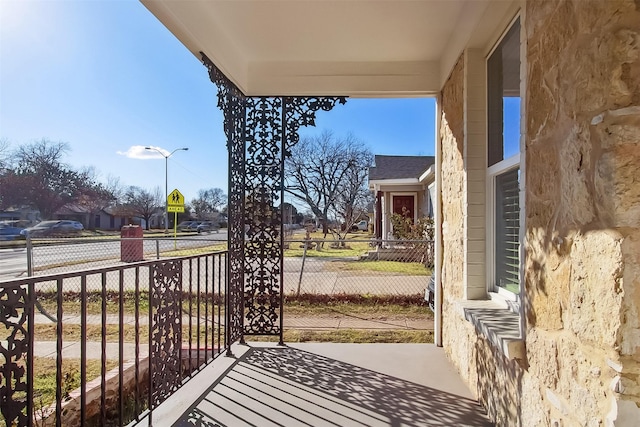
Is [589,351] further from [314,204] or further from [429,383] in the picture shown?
[314,204]

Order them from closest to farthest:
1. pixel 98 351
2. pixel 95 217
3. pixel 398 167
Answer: pixel 98 351, pixel 95 217, pixel 398 167

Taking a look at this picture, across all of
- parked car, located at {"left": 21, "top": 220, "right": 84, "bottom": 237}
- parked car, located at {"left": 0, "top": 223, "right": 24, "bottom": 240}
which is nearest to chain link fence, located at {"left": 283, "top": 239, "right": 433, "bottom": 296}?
parked car, located at {"left": 0, "top": 223, "right": 24, "bottom": 240}

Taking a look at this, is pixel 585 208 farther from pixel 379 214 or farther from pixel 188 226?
pixel 188 226

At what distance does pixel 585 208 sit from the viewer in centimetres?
120

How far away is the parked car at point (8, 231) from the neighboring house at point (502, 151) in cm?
685

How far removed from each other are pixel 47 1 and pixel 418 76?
3681mm

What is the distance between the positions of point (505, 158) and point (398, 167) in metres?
11.5

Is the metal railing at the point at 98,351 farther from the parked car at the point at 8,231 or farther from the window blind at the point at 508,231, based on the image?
the parked car at the point at 8,231

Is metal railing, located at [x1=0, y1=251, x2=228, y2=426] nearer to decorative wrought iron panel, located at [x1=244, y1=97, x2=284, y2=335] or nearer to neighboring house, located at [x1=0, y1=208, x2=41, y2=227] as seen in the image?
decorative wrought iron panel, located at [x1=244, y1=97, x2=284, y2=335]

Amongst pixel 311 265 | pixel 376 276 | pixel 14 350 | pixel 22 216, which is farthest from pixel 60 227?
pixel 14 350

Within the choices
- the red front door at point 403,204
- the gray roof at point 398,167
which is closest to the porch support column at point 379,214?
the gray roof at point 398,167

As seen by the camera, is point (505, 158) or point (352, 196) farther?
point (352, 196)

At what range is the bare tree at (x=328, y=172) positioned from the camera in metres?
17.2

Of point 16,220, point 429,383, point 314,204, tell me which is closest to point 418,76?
point 429,383
